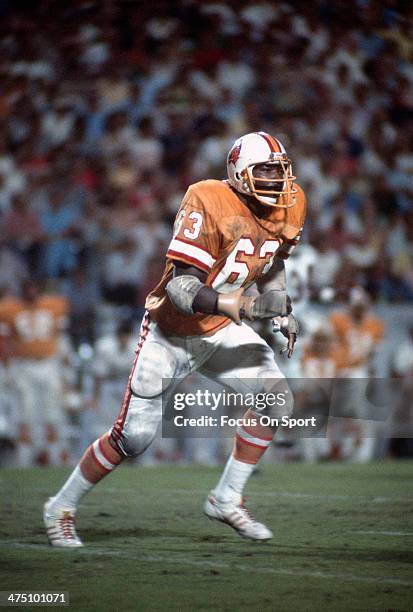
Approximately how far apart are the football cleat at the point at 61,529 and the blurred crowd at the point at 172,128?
12.8 feet

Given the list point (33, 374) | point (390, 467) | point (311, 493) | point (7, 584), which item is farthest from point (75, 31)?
point (7, 584)

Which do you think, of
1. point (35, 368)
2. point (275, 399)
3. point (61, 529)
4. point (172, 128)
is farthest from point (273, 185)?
point (172, 128)

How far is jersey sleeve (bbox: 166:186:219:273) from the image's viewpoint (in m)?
Result: 3.54

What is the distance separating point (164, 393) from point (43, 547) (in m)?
0.68

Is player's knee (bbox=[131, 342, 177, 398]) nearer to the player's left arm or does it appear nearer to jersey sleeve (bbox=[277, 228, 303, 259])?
the player's left arm

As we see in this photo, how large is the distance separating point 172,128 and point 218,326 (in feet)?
18.4

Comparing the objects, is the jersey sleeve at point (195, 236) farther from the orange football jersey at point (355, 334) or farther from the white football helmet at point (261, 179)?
the orange football jersey at point (355, 334)

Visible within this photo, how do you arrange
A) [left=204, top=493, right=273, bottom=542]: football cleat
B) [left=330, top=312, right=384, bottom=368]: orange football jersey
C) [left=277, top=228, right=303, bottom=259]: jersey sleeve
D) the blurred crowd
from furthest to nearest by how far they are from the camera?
1. the blurred crowd
2. [left=330, top=312, right=384, bottom=368]: orange football jersey
3. [left=277, top=228, right=303, bottom=259]: jersey sleeve
4. [left=204, top=493, right=273, bottom=542]: football cleat

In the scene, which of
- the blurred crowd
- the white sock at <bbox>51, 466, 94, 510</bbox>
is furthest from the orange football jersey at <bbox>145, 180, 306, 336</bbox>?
the blurred crowd

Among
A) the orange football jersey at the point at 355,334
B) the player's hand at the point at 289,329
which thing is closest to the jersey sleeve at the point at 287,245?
the player's hand at the point at 289,329

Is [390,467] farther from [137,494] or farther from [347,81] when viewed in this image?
[347,81]

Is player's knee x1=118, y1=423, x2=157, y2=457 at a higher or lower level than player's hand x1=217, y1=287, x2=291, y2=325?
lower

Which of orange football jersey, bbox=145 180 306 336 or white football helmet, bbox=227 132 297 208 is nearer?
orange football jersey, bbox=145 180 306 336

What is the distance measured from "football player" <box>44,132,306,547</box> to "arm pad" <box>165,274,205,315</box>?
0.03 metres
